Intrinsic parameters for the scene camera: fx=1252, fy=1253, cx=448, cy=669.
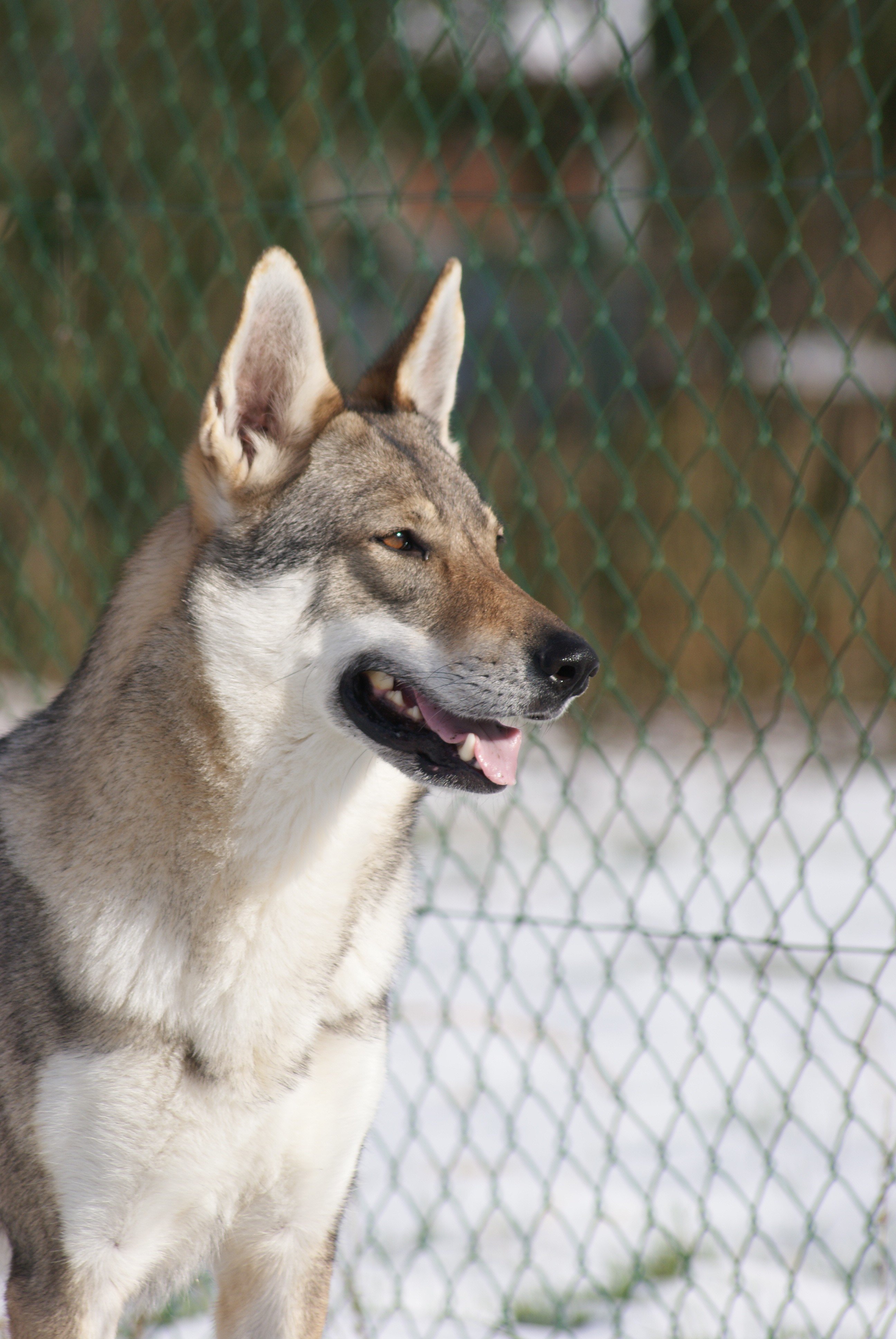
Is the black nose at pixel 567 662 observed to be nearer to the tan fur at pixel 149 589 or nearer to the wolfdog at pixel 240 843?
the wolfdog at pixel 240 843

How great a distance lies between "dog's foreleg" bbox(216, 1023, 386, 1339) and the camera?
7.41 ft

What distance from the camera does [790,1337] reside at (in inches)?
111

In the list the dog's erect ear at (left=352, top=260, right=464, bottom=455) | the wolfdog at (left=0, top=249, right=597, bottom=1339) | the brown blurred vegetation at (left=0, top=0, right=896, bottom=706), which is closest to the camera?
the wolfdog at (left=0, top=249, right=597, bottom=1339)

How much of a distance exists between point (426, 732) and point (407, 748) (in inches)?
2.0

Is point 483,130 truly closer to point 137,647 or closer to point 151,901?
point 137,647

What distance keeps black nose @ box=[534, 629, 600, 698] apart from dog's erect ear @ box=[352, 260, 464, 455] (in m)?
0.71

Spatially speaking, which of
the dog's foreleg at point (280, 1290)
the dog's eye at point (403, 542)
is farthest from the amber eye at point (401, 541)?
the dog's foreleg at point (280, 1290)

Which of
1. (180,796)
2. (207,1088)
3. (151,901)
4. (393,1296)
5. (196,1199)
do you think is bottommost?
(393,1296)

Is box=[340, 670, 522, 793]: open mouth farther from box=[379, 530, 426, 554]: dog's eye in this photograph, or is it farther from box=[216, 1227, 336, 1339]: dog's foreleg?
box=[216, 1227, 336, 1339]: dog's foreleg

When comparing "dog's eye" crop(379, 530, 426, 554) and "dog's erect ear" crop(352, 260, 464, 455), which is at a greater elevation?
"dog's erect ear" crop(352, 260, 464, 455)

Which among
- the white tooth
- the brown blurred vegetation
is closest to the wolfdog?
the white tooth

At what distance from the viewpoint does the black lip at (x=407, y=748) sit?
222 centimetres

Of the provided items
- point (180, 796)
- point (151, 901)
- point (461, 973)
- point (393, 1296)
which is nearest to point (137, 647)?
point (180, 796)

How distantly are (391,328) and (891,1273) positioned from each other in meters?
6.59
